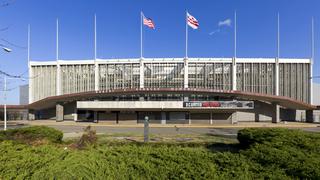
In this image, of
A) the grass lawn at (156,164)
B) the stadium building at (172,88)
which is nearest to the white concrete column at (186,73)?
the stadium building at (172,88)

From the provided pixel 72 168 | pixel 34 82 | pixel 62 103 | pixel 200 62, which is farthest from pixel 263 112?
pixel 34 82

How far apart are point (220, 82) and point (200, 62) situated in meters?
6.06

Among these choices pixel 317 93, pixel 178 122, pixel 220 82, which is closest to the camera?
pixel 178 122

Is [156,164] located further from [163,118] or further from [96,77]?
[96,77]

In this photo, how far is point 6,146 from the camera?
550 cm

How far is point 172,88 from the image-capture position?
42219 mm

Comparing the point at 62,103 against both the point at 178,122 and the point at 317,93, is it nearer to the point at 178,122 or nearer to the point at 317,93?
the point at 178,122

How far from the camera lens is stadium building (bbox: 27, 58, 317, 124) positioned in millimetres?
40938

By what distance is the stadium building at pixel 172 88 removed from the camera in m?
40.9

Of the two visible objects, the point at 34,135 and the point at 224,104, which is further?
the point at 224,104

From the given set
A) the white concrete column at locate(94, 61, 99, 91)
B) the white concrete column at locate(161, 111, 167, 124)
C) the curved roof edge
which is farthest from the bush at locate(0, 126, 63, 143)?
the white concrete column at locate(94, 61, 99, 91)

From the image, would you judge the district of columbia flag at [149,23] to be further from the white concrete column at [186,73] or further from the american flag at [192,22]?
the white concrete column at [186,73]

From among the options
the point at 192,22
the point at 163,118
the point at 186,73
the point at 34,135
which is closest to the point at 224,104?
the point at 186,73

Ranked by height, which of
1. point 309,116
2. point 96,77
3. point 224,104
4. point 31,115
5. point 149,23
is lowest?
point 31,115
